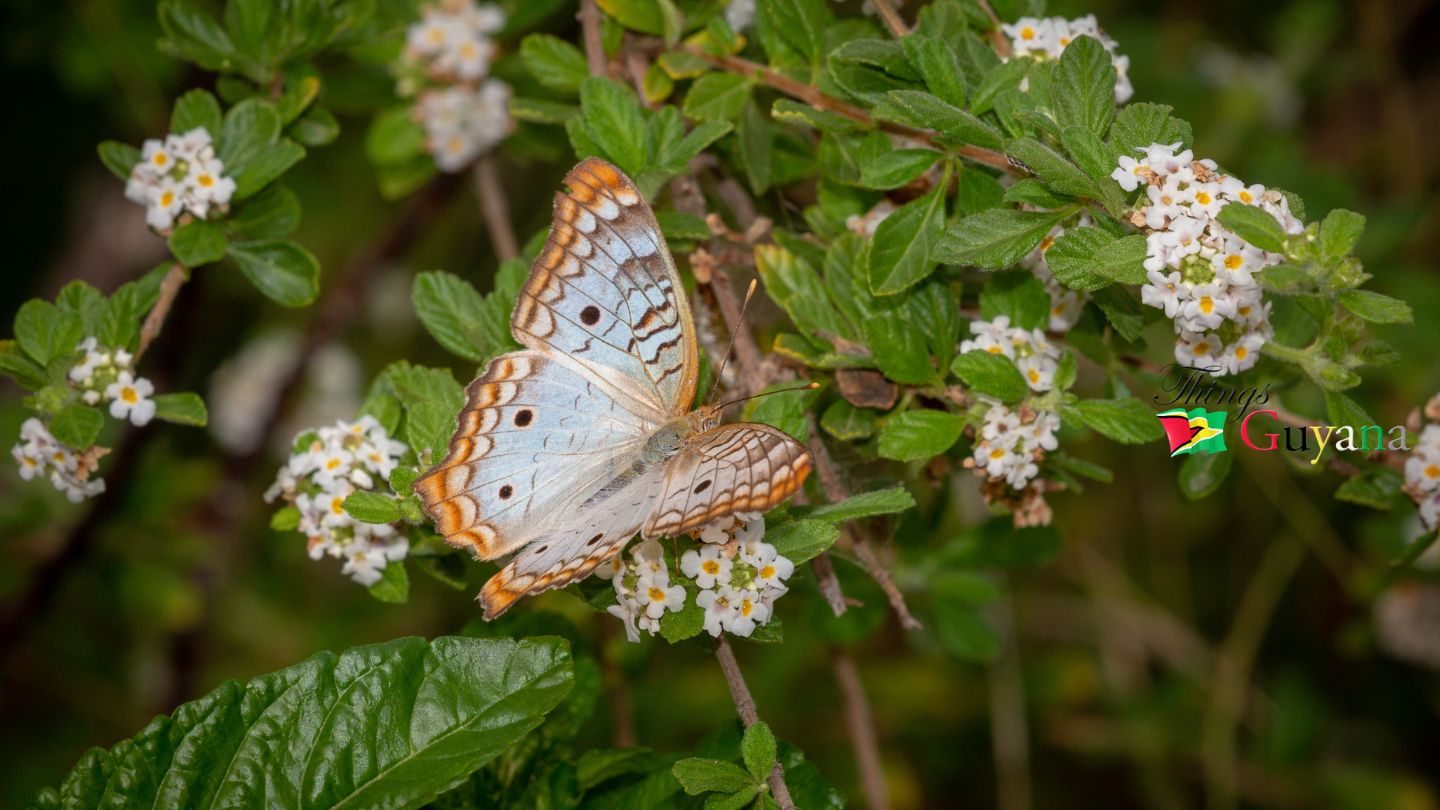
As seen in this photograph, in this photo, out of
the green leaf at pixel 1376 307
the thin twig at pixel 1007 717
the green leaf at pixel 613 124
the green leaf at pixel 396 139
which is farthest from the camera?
the thin twig at pixel 1007 717

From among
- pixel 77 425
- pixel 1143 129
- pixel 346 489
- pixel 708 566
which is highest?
pixel 1143 129

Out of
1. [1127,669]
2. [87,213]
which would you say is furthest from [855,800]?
[87,213]

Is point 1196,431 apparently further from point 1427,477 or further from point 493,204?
point 493,204

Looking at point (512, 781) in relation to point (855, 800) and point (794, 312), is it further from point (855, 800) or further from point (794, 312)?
point (855, 800)

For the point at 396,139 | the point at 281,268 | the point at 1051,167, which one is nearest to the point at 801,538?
the point at 1051,167

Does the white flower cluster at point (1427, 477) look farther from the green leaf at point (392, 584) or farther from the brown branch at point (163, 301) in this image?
the brown branch at point (163, 301)

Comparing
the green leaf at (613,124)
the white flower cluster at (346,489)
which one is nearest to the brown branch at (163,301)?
the white flower cluster at (346,489)

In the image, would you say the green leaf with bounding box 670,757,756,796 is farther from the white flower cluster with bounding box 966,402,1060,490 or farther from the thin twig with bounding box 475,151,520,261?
A: the thin twig with bounding box 475,151,520,261
